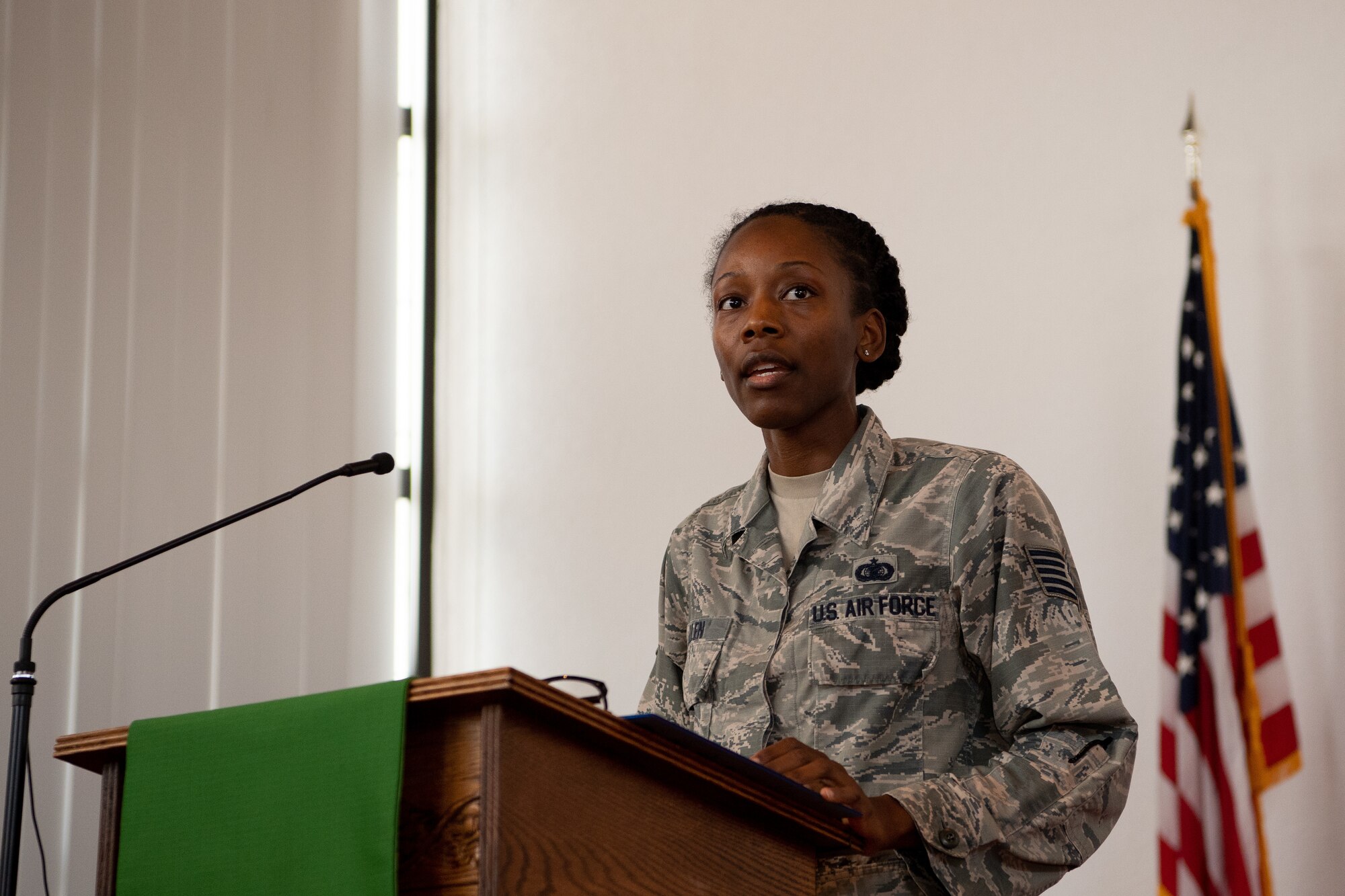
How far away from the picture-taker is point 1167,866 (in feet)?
9.15

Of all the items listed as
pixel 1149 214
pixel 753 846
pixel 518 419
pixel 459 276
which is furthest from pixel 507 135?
pixel 753 846

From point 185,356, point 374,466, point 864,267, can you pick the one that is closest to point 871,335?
point 864,267

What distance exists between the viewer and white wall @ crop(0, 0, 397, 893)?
3.51 metres

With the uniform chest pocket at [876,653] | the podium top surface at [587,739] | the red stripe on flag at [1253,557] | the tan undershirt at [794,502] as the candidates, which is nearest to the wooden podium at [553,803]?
the podium top surface at [587,739]

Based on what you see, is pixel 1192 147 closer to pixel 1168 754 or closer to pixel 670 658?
pixel 1168 754

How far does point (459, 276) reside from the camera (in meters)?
4.77

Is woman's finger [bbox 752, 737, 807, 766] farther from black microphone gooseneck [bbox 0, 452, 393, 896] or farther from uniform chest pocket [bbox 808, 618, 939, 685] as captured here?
black microphone gooseneck [bbox 0, 452, 393, 896]

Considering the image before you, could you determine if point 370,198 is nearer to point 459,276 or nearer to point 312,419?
point 459,276

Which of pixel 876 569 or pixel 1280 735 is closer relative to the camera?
pixel 876 569

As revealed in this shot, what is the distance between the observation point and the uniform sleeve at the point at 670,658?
200 centimetres

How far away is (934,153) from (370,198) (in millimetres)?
1859

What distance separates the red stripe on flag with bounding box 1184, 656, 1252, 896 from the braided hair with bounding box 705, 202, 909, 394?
3.84 ft

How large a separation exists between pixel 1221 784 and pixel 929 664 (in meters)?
1.41

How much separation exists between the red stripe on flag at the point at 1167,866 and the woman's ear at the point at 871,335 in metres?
1.35
